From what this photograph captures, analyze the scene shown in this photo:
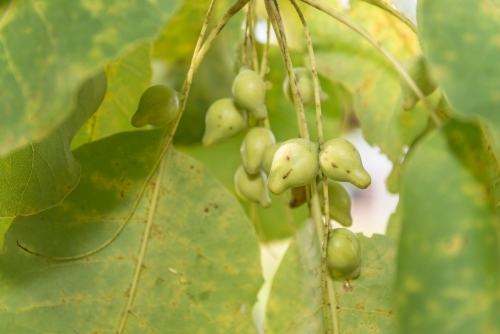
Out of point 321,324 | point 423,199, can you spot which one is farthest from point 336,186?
point 423,199

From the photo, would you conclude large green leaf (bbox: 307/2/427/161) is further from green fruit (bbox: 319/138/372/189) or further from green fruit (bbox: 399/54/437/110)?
green fruit (bbox: 319/138/372/189)

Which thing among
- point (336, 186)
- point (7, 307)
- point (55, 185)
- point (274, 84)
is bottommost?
point (7, 307)

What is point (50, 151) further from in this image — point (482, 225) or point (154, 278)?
point (482, 225)

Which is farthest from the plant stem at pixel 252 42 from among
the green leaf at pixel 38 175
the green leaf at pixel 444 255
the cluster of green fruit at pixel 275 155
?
the green leaf at pixel 444 255

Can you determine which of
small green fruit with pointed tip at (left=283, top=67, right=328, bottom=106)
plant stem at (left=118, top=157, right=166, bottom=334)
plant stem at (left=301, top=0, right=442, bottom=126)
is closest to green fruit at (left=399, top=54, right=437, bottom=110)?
plant stem at (left=301, top=0, right=442, bottom=126)

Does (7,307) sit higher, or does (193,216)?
(193,216)

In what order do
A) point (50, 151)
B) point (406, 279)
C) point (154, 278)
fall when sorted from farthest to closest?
point (154, 278) → point (50, 151) → point (406, 279)

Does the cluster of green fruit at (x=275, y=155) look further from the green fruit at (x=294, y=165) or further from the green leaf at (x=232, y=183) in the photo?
the green leaf at (x=232, y=183)
